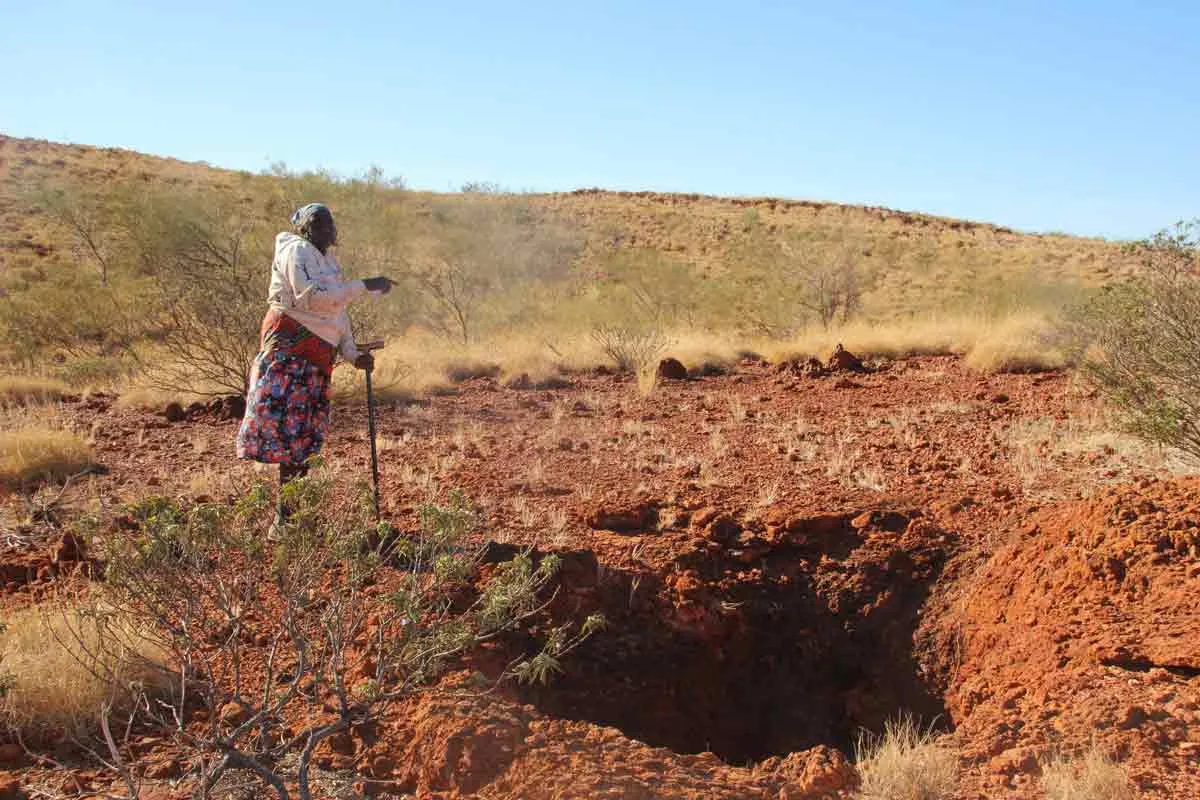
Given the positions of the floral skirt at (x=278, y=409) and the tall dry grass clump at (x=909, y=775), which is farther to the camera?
the floral skirt at (x=278, y=409)

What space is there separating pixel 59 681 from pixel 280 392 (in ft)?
5.07

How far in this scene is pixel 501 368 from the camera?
33.0 feet

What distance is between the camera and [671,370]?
947 cm

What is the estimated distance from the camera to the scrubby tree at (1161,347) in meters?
4.86

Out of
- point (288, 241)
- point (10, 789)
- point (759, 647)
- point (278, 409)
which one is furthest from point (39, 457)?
point (759, 647)

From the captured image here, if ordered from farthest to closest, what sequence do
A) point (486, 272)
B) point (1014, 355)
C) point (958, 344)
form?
point (486, 272)
point (958, 344)
point (1014, 355)

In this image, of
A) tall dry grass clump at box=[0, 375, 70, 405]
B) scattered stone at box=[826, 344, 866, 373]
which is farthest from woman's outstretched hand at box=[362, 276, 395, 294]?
scattered stone at box=[826, 344, 866, 373]

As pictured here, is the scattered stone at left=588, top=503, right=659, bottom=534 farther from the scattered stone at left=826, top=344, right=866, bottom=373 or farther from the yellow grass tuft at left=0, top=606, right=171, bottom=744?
the scattered stone at left=826, top=344, right=866, bottom=373

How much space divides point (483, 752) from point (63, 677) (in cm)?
156

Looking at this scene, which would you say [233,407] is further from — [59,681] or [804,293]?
[804,293]

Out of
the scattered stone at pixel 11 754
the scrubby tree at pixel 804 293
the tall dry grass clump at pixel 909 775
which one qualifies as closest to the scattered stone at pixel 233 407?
the scattered stone at pixel 11 754

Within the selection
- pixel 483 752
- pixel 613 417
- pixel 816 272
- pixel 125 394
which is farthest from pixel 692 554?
pixel 816 272

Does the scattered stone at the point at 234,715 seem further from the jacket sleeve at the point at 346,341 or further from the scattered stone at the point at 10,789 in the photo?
the jacket sleeve at the point at 346,341

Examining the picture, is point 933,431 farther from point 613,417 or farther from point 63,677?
point 63,677
